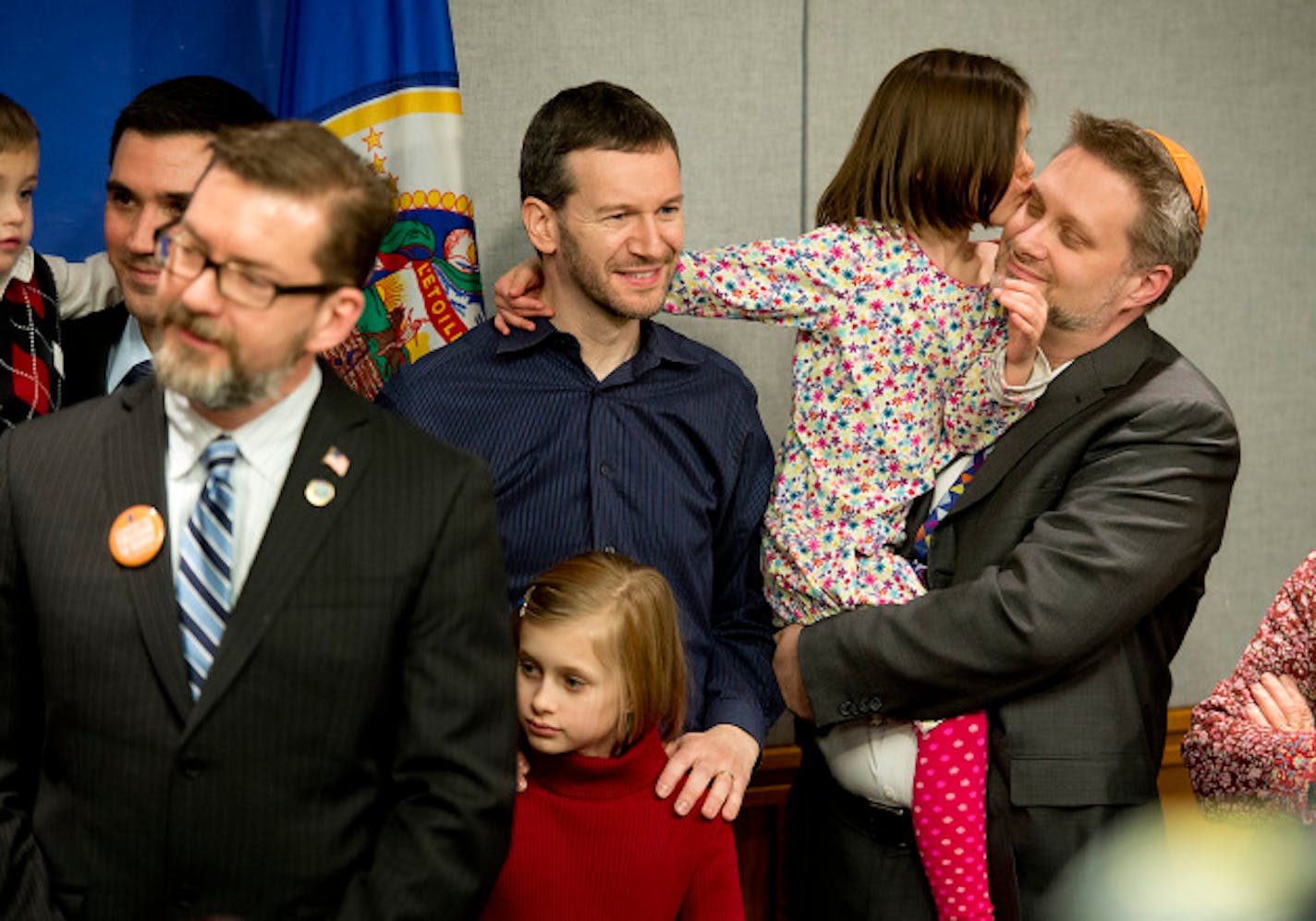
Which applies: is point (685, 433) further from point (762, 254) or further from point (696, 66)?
point (696, 66)

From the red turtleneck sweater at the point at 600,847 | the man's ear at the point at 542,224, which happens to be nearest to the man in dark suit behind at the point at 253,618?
the red turtleneck sweater at the point at 600,847

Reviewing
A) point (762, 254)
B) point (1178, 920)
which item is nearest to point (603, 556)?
point (762, 254)

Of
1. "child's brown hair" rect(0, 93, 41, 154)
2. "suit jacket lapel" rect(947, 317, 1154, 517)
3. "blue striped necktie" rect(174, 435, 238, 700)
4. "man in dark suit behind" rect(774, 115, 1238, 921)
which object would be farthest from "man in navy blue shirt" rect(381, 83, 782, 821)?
"blue striped necktie" rect(174, 435, 238, 700)

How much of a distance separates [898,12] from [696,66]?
1.71 feet

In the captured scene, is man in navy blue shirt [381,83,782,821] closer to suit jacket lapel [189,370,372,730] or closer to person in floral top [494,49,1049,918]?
person in floral top [494,49,1049,918]

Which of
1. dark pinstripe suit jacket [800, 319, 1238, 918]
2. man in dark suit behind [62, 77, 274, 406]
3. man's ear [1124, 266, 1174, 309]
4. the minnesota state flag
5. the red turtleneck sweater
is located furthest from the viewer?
the minnesota state flag

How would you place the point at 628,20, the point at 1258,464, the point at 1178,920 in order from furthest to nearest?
the point at 1258,464 → the point at 628,20 → the point at 1178,920

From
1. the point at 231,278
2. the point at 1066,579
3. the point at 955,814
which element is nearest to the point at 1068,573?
the point at 1066,579

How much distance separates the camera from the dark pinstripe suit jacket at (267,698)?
164 cm

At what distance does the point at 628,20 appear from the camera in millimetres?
3275

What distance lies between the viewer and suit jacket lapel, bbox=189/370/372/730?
5.35 ft

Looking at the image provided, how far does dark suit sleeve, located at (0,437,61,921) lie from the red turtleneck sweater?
2.10 feet

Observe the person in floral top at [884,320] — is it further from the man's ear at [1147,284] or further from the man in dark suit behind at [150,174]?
the man in dark suit behind at [150,174]

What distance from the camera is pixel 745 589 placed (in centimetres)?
263
